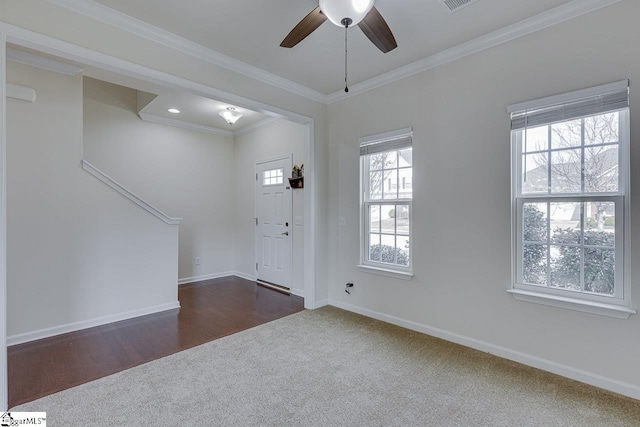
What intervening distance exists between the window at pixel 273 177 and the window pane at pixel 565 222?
11.7 ft

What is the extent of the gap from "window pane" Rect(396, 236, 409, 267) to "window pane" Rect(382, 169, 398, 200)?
475mm

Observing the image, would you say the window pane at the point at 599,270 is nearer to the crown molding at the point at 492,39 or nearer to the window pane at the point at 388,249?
the window pane at the point at 388,249

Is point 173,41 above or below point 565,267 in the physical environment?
above

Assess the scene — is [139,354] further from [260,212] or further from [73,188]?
[260,212]

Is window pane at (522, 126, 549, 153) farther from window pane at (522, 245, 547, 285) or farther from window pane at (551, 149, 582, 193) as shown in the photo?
window pane at (522, 245, 547, 285)

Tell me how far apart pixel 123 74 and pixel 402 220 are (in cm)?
295

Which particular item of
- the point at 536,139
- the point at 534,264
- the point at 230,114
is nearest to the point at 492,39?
the point at 536,139

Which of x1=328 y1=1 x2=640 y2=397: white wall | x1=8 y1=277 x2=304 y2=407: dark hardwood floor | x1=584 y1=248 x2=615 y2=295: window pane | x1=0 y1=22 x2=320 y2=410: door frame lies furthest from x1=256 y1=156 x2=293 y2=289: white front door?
x1=584 y1=248 x2=615 y2=295: window pane

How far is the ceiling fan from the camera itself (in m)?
1.78

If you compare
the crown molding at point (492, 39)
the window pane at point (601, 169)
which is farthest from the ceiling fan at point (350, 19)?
the window pane at point (601, 169)

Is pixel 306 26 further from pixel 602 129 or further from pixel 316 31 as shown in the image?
pixel 602 129

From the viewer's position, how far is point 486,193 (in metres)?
2.67

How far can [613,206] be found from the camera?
2.14m

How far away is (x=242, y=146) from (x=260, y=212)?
137 cm
